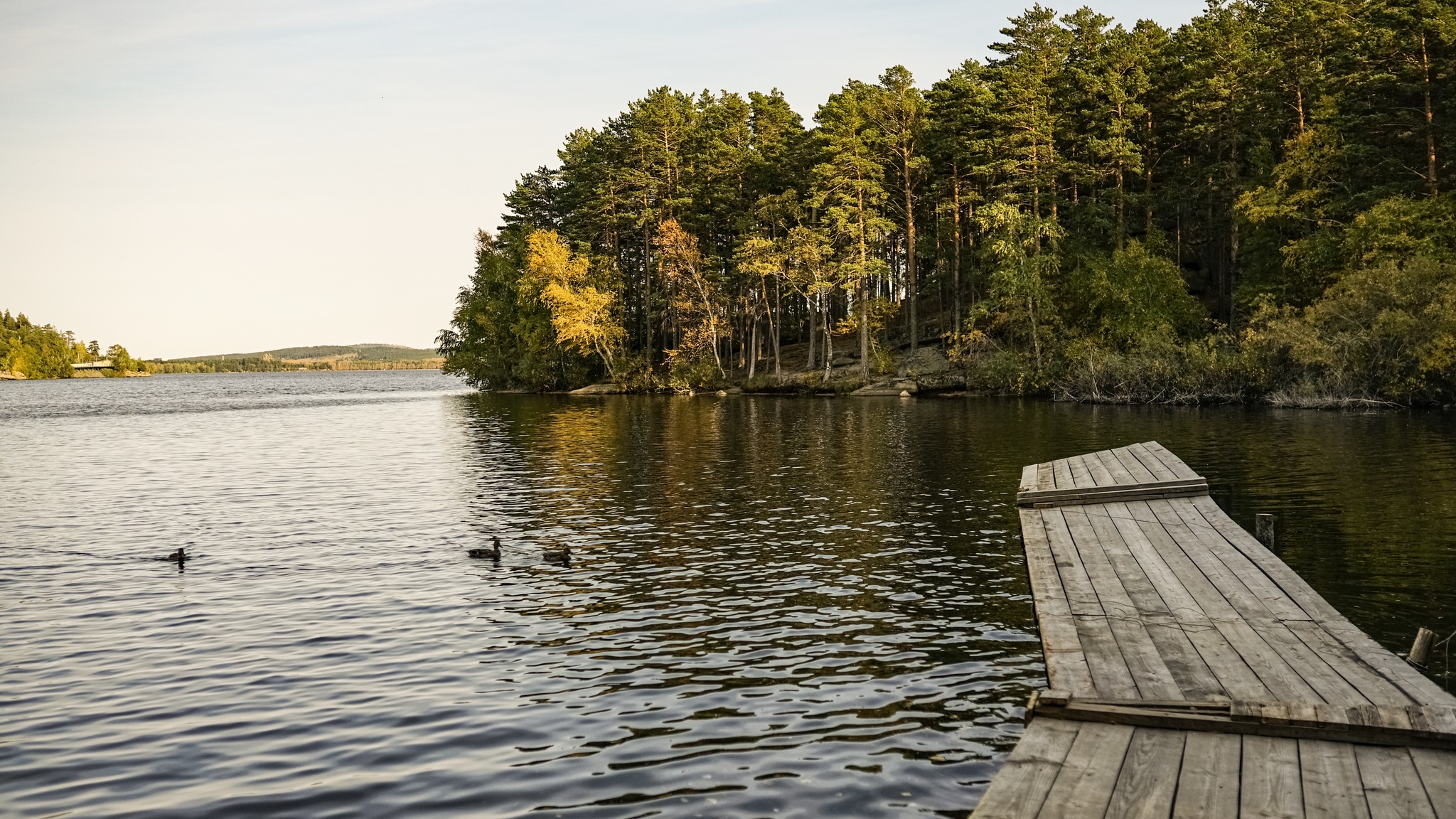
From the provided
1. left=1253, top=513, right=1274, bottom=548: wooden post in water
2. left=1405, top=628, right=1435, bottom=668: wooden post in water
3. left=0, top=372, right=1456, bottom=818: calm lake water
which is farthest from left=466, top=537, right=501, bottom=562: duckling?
left=1405, top=628, right=1435, bottom=668: wooden post in water

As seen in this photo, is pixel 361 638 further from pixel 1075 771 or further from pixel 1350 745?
pixel 1350 745

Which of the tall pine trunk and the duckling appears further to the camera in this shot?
the tall pine trunk

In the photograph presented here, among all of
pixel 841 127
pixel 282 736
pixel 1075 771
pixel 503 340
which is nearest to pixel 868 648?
pixel 1075 771

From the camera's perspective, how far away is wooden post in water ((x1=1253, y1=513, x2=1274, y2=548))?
15.6 m

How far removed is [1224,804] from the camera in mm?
6031

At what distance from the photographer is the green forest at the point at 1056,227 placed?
4722 centimetres

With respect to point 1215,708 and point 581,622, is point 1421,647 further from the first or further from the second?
point 581,622

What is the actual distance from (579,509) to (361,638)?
11088mm

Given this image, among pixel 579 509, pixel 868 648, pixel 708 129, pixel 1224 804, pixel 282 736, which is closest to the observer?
pixel 1224 804

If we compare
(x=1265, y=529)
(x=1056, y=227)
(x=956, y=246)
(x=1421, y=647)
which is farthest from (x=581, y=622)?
(x=956, y=246)

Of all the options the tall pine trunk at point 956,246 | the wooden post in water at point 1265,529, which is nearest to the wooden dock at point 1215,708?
the wooden post in water at point 1265,529

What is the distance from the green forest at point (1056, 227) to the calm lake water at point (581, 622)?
18.2 m

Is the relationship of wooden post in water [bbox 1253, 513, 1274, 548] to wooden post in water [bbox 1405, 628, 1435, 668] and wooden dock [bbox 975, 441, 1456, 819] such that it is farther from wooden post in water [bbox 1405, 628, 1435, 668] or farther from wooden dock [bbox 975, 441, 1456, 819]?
wooden post in water [bbox 1405, 628, 1435, 668]

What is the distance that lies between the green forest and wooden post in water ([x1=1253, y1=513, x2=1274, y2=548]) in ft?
101
